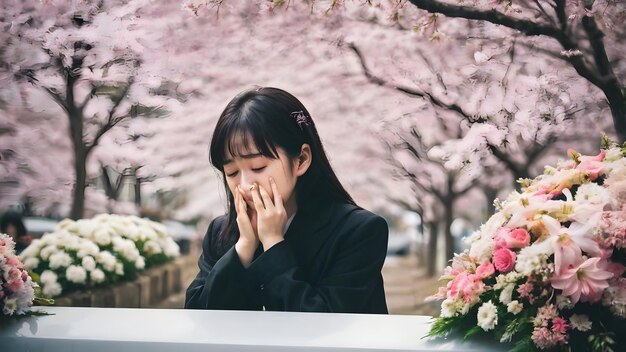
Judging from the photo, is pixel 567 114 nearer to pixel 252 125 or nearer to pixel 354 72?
pixel 354 72

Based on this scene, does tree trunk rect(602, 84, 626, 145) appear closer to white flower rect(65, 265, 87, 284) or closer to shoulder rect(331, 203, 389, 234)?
shoulder rect(331, 203, 389, 234)

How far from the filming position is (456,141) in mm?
3734

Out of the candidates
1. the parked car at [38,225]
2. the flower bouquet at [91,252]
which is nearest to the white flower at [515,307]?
the flower bouquet at [91,252]

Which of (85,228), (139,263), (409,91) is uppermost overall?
(409,91)

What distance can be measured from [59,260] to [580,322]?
9.92ft

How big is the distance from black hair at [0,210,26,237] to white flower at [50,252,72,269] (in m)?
0.41

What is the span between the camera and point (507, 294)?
1.54 meters

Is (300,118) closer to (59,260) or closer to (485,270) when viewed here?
(485,270)

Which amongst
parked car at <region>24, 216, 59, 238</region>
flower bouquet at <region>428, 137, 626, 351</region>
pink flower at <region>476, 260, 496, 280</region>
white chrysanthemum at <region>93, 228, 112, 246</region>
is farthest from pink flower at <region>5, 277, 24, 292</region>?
parked car at <region>24, 216, 59, 238</region>

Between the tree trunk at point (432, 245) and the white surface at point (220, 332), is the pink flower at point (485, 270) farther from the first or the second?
the tree trunk at point (432, 245)

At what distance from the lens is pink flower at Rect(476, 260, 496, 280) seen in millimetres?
1604

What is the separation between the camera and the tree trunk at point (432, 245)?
4.17 metres

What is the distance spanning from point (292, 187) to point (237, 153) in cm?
22

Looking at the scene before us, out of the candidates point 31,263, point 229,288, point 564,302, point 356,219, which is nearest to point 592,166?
point 564,302
